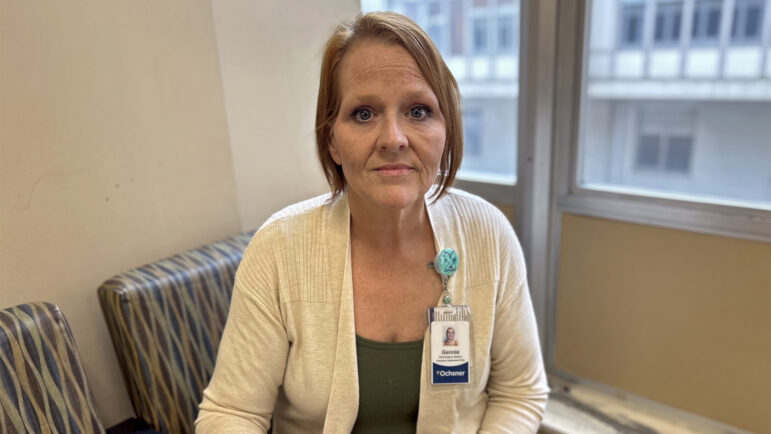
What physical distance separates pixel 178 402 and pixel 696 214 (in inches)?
61.5

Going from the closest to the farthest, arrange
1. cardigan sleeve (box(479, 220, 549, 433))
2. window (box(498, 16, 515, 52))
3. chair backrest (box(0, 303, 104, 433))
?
chair backrest (box(0, 303, 104, 433)) → cardigan sleeve (box(479, 220, 549, 433)) → window (box(498, 16, 515, 52))

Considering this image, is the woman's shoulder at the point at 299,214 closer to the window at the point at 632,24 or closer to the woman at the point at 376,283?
the woman at the point at 376,283

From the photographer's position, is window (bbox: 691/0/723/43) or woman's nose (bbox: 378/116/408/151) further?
window (bbox: 691/0/723/43)

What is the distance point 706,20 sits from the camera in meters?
1.51

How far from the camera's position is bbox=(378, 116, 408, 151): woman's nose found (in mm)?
972

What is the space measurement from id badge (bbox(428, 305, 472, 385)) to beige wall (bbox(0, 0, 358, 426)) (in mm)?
825

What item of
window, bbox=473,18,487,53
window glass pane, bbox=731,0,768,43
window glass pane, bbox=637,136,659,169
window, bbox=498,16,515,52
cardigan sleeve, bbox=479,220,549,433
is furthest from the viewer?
window, bbox=473,18,487,53

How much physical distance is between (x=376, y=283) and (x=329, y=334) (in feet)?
0.51

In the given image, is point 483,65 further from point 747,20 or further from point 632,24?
point 747,20

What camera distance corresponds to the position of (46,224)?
1.18 meters

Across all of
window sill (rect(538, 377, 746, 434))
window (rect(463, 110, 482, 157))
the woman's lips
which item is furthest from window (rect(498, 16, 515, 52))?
window sill (rect(538, 377, 746, 434))

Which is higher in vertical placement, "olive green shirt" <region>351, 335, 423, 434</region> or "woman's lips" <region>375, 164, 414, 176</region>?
"woman's lips" <region>375, 164, 414, 176</region>

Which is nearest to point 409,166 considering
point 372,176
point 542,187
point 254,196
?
point 372,176

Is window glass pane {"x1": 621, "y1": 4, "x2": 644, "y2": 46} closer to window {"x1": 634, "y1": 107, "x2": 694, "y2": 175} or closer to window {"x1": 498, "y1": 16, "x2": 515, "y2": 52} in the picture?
window {"x1": 634, "y1": 107, "x2": 694, "y2": 175}
